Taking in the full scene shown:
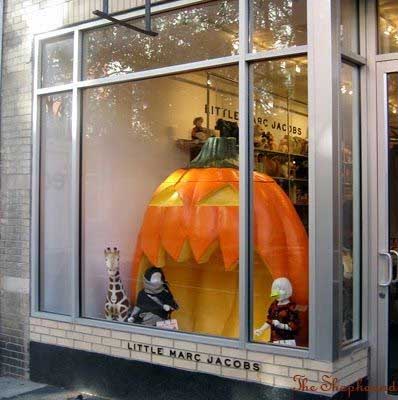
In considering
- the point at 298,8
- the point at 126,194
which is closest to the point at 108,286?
the point at 126,194

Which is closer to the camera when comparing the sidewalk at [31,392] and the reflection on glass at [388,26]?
the reflection on glass at [388,26]

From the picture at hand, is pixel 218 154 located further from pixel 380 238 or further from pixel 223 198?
pixel 380 238

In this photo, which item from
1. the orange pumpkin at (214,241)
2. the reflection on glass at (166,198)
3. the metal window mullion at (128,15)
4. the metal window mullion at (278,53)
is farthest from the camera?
the metal window mullion at (128,15)

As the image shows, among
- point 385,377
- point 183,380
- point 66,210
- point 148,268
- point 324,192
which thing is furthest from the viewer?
point 66,210

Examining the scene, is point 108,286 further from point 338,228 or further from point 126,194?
point 338,228

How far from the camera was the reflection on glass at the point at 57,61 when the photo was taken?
6031mm

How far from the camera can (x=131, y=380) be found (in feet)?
17.4

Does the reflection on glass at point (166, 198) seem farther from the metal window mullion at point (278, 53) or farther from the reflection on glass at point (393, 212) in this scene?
the reflection on glass at point (393, 212)

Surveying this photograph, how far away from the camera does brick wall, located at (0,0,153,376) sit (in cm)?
616

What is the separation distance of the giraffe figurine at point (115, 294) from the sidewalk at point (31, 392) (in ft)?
2.34

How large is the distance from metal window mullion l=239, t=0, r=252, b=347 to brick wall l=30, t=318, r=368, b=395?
0.23 m

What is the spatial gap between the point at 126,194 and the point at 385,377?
2693mm

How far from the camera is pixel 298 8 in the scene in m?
4.66

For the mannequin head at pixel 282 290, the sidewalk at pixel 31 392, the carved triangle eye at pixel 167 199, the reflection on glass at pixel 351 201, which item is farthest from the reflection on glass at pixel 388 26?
the sidewalk at pixel 31 392
